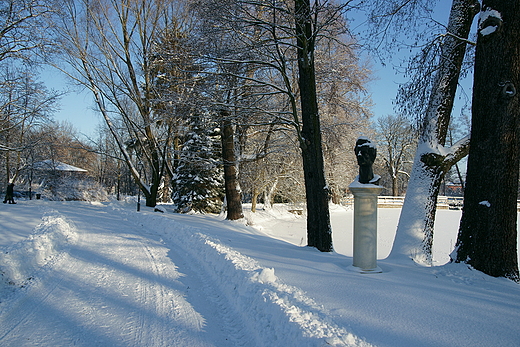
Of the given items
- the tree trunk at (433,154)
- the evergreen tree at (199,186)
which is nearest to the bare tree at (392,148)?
the evergreen tree at (199,186)

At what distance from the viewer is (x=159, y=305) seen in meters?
4.39

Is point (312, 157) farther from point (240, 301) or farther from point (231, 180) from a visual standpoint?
point (231, 180)

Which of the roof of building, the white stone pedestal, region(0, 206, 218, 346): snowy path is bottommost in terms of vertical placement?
region(0, 206, 218, 346): snowy path

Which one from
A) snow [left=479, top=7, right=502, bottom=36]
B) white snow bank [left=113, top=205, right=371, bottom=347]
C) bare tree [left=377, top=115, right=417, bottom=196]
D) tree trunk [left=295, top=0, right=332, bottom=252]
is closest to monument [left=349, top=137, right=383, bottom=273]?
white snow bank [left=113, top=205, right=371, bottom=347]

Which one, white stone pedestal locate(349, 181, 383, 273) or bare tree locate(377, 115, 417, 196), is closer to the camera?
white stone pedestal locate(349, 181, 383, 273)

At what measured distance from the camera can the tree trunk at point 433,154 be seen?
6.74 metres

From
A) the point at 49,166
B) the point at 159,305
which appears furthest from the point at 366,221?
the point at 49,166

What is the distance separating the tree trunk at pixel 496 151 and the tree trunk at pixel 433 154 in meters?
1.37

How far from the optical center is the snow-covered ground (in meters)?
3.19

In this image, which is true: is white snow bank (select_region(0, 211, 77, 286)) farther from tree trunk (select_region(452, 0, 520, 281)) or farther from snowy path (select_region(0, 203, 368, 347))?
tree trunk (select_region(452, 0, 520, 281))

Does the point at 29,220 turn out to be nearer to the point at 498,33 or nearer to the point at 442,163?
the point at 442,163

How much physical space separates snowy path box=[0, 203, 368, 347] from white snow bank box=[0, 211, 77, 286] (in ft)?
0.19

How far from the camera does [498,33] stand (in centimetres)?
517

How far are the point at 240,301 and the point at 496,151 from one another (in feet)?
14.6
